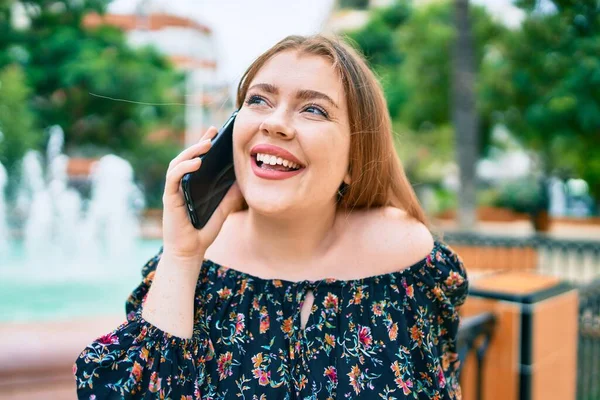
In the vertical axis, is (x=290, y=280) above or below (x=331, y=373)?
above

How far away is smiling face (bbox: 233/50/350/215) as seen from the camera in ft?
4.23

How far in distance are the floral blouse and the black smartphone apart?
16 centimetres

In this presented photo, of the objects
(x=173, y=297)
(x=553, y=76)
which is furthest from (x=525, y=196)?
(x=173, y=297)

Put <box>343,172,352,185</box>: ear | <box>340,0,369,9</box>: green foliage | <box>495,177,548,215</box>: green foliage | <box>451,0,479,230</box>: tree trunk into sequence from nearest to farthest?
<box>343,172,352,185</box>: ear, <box>451,0,479,230</box>: tree trunk, <box>495,177,548,215</box>: green foliage, <box>340,0,369,9</box>: green foliage

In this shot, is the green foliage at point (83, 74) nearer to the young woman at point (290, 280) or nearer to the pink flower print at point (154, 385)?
the young woman at point (290, 280)

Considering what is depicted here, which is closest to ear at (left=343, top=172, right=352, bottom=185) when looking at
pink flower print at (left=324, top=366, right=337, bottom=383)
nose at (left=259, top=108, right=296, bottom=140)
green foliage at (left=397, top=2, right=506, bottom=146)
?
nose at (left=259, top=108, right=296, bottom=140)

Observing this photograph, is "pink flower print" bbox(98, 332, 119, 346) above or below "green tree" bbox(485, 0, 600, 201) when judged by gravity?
below

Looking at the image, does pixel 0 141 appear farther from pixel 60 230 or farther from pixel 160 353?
pixel 160 353

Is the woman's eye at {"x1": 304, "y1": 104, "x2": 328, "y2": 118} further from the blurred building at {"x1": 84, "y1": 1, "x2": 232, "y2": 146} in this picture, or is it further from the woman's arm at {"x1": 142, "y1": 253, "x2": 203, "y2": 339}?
the blurred building at {"x1": 84, "y1": 1, "x2": 232, "y2": 146}

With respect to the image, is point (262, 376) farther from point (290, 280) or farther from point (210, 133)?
point (210, 133)

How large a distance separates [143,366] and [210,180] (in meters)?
0.44

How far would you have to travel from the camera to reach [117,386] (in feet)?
4.12

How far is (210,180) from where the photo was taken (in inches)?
55.0

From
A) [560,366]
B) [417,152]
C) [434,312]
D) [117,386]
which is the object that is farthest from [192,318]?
[417,152]
